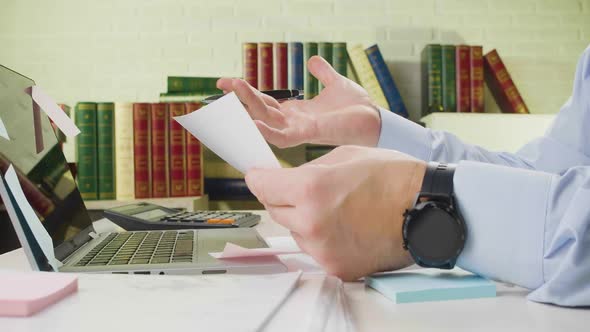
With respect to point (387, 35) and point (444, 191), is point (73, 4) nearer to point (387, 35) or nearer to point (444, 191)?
point (387, 35)

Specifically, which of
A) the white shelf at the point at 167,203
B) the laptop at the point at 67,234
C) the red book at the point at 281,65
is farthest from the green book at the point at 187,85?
the laptop at the point at 67,234

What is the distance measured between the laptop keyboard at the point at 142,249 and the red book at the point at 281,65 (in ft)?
4.25

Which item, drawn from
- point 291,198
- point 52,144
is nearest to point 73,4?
point 52,144

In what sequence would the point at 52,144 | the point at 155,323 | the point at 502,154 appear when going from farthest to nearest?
the point at 502,154 → the point at 52,144 → the point at 155,323

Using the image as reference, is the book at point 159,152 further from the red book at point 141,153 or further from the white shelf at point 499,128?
the white shelf at point 499,128

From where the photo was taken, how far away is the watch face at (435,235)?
0.45 metres

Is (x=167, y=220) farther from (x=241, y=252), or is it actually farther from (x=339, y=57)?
(x=339, y=57)

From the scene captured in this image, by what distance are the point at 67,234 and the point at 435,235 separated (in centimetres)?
39

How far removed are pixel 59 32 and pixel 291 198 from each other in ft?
6.95

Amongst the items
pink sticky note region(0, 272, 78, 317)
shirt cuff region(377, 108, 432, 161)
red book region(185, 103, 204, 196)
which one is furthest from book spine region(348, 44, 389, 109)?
pink sticky note region(0, 272, 78, 317)

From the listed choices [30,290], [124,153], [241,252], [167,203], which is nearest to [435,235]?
[241,252]

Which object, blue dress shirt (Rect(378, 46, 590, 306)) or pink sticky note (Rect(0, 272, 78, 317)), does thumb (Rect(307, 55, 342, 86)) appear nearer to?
blue dress shirt (Rect(378, 46, 590, 306))

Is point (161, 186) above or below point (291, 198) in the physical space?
below

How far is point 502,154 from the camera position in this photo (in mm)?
976
